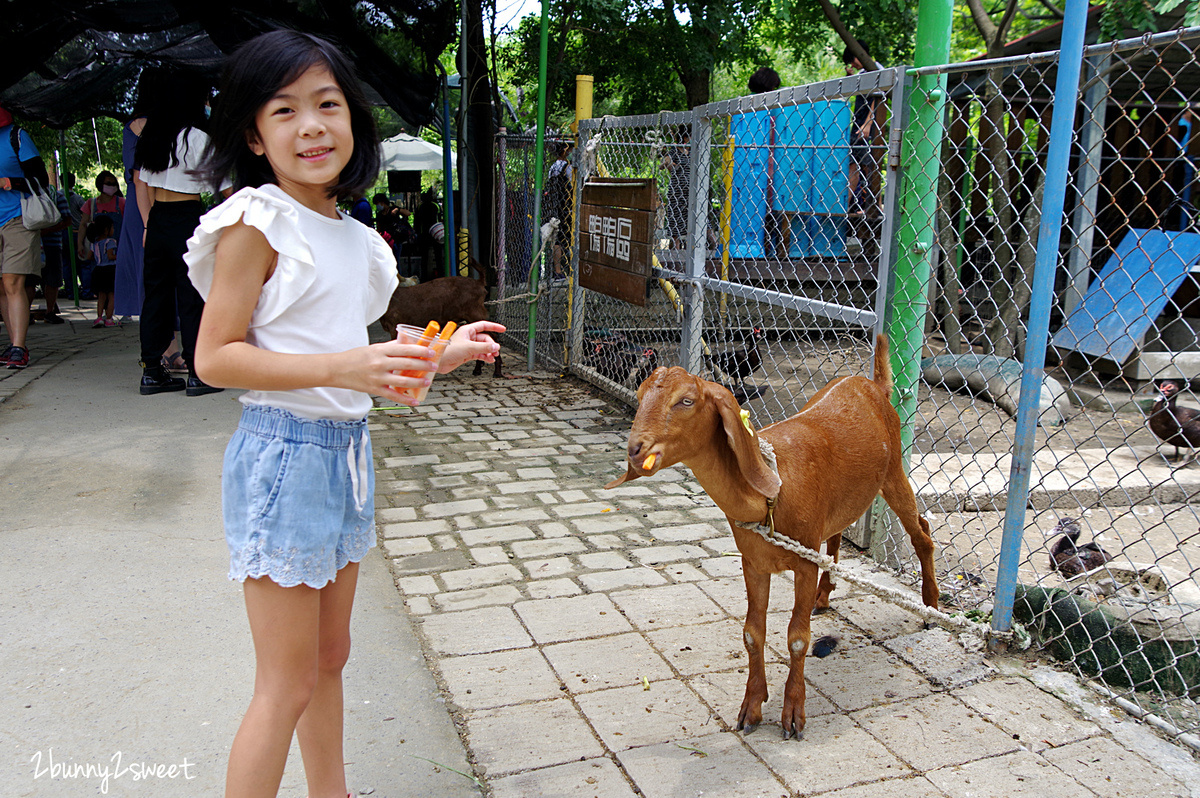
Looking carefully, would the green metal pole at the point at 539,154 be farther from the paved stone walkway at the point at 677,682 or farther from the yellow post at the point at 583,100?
the paved stone walkway at the point at 677,682

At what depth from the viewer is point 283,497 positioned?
6.01 ft

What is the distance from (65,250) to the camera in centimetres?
1465

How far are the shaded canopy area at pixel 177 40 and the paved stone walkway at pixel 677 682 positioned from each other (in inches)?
→ 192

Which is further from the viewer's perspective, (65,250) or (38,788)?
(65,250)

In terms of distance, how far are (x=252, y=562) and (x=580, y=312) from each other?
6.19 meters

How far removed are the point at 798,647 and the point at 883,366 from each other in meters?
1.29

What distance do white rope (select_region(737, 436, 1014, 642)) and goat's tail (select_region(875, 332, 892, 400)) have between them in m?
0.71

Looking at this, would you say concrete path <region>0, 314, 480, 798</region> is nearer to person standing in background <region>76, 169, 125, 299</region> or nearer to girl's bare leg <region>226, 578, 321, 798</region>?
girl's bare leg <region>226, 578, 321, 798</region>

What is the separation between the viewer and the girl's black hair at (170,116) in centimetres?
560

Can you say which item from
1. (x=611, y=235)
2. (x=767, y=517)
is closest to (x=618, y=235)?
(x=611, y=235)

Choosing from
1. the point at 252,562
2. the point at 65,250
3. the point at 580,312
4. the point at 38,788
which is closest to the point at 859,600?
the point at 252,562

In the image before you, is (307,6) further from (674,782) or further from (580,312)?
(674,782)

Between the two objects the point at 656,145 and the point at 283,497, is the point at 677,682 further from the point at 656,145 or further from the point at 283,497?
the point at 656,145

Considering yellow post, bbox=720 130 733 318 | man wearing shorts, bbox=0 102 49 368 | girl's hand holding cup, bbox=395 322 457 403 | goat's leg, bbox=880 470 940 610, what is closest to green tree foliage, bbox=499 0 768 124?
yellow post, bbox=720 130 733 318
